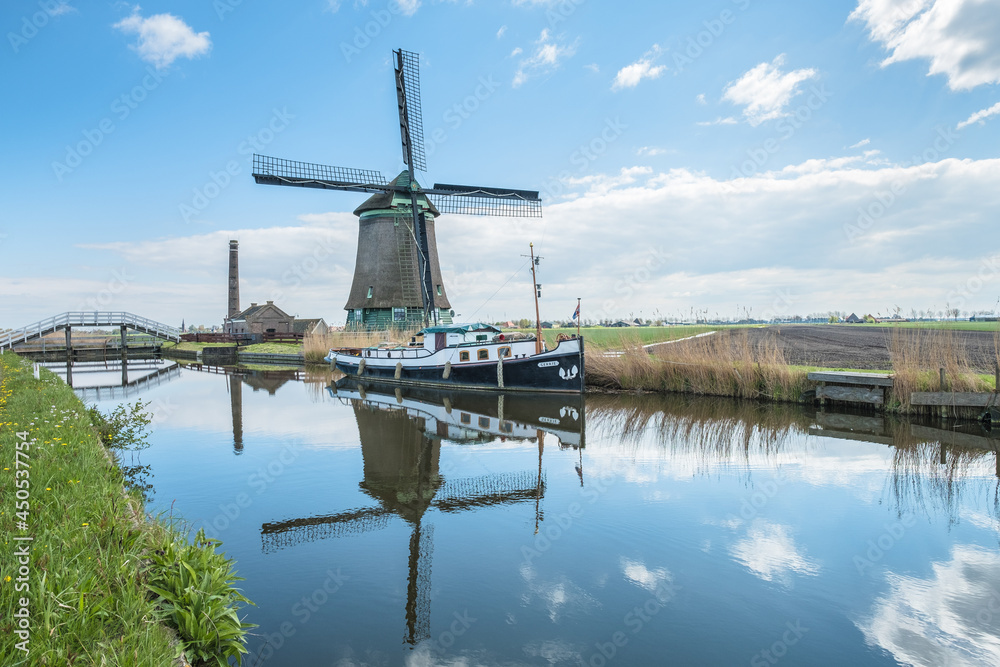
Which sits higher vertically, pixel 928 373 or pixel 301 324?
pixel 301 324

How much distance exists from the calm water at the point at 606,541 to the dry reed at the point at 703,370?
354 cm

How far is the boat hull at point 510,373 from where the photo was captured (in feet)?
59.5

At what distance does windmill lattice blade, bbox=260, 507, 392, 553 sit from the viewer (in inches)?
246

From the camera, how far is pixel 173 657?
274 centimetres

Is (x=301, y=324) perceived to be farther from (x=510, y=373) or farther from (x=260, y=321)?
(x=510, y=373)

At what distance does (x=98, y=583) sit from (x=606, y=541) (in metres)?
4.72

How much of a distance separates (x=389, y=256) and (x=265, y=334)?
79.0ft

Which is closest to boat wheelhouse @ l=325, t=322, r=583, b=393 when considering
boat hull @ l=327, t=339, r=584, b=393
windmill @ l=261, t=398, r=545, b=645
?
boat hull @ l=327, t=339, r=584, b=393

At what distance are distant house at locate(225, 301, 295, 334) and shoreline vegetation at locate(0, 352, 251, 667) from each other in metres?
51.6

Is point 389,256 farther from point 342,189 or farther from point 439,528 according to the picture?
point 439,528

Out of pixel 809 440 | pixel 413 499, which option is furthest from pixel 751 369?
pixel 413 499

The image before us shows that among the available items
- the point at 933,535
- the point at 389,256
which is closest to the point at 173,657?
the point at 933,535

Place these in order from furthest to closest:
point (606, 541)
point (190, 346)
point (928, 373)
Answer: point (190, 346), point (928, 373), point (606, 541)

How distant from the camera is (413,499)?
25.1 ft
